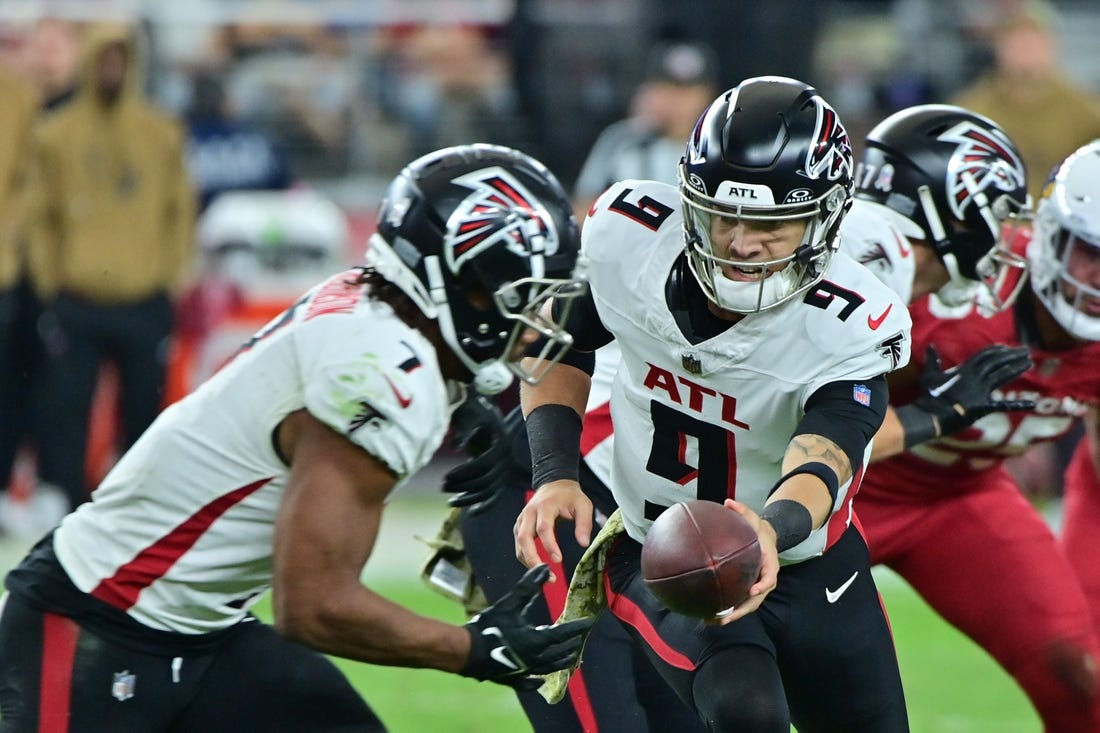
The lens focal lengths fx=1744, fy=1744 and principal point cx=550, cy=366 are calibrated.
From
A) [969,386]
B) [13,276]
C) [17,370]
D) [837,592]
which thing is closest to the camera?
[837,592]

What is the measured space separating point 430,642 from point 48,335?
5414 mm

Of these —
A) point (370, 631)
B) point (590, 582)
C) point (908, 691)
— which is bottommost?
point (908, 691)

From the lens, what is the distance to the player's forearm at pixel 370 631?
294 centimetres

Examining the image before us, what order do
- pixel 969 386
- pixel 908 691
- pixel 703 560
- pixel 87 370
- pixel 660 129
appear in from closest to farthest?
pixel 703 560 < pixel 969 386 < pixel 908 691 < pixel 660 129 < pixel 87 370

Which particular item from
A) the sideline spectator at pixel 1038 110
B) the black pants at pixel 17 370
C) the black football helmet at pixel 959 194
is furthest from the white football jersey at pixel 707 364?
the sideline spectator at pixel 1038 110

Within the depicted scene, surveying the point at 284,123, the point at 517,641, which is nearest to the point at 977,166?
the point at 517,641

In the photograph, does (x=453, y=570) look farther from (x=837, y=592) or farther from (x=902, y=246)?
(x=902, y=246)

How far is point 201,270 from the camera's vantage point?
919 centimetres

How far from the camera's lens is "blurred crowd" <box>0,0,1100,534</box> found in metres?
7.80

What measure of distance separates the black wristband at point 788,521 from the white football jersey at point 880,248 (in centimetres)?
98

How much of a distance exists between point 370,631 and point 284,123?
750 centimetres

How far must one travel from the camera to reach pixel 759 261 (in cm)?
331

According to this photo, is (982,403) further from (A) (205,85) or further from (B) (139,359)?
(A) (205,85)

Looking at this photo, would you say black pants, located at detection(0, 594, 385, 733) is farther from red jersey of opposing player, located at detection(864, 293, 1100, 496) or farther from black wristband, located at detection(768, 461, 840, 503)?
red jersey of opposing player, located at detection(864, 293, 1100, 496)
